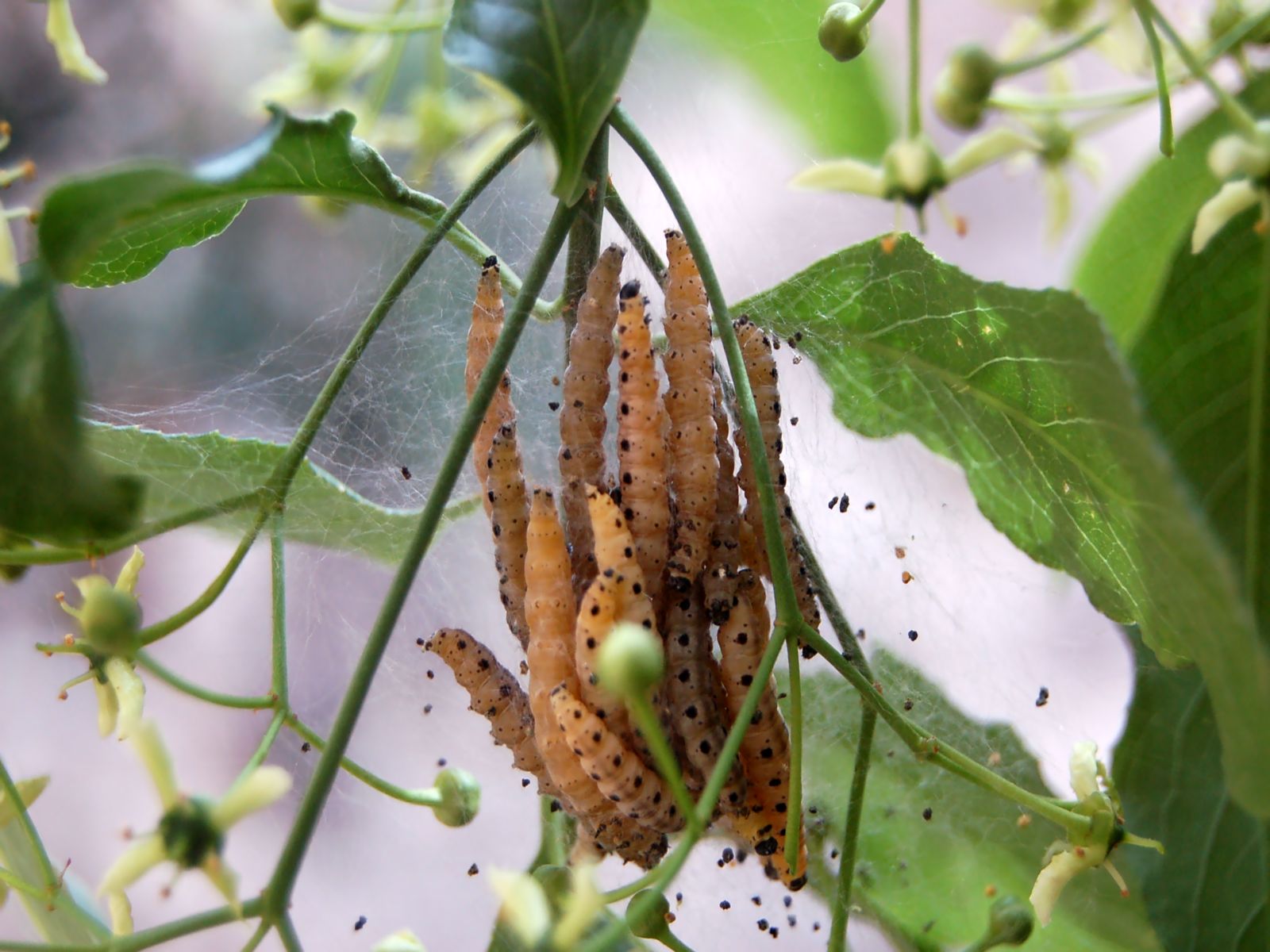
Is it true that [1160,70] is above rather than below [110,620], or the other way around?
above

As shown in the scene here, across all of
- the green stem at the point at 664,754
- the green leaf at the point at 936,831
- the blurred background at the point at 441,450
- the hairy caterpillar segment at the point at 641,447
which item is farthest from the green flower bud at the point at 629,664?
the green leaf at the point at 936,831

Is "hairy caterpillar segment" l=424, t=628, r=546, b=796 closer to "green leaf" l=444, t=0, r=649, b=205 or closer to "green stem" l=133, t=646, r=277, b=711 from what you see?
"green stem" l=133, t=646, r=277, b=711

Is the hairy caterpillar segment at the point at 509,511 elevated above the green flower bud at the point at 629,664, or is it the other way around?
the hairy caterpillar segment at the point at 509,511

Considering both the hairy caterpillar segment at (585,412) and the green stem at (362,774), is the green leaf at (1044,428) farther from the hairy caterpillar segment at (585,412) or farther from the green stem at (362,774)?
the green stem at (362,774)

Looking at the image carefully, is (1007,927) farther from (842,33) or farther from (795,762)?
(842,33)

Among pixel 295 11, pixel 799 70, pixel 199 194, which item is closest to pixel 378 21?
pixel 295 11

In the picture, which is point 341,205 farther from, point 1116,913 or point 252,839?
point 252,839
